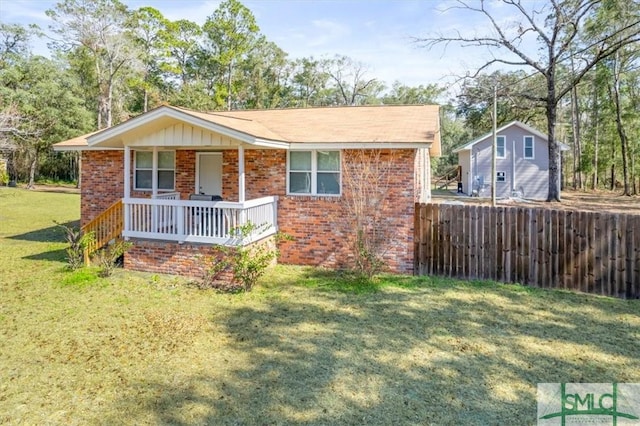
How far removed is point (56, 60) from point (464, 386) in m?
44.7

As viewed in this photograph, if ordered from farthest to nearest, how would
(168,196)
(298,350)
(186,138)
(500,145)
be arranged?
(500,145)
(168,196)
(186,138)
(298,350)

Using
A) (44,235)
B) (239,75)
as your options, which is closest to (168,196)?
(44,235)

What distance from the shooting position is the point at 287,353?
557 centimetres

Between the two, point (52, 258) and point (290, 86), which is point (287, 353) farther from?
point (290, 86)

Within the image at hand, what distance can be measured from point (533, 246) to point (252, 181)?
6939 mm

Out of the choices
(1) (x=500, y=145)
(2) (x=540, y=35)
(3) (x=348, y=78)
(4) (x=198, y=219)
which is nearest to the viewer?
(4) (x=198, y=219)

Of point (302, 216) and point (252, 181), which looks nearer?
point (302, 216)

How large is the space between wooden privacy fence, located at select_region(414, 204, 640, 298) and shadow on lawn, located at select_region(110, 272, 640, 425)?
0.78 m

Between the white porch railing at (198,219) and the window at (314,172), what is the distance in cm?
76

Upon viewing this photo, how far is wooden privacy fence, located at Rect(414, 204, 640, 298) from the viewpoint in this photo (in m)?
8.08

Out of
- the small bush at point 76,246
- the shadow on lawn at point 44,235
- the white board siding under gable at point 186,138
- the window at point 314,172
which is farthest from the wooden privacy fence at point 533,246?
the shadow on lawn at point 44,235

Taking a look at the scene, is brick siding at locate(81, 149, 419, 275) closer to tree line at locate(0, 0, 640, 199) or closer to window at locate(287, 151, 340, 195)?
window at locate(287, 151, 340, 195)

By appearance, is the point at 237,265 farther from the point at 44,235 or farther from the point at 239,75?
the point at 239,75

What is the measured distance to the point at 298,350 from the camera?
5.65 meters
